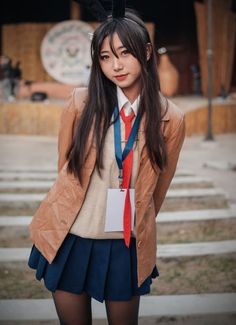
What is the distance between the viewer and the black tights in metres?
2.01

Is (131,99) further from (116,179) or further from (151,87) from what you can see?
(116,179)

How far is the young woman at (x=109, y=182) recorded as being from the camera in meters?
1.94

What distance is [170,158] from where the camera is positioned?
2.10m

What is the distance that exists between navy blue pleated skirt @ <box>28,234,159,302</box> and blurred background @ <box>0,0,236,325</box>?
91 centimetres

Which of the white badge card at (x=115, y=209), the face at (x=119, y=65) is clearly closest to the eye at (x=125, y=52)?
the face at (x=119, y=65)

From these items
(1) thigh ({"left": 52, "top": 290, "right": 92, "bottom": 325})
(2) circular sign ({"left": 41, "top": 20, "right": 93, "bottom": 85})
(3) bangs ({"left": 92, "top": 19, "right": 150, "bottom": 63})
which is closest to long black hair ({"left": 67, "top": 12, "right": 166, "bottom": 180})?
(3) bangs ({"left": 92, "top": 19, "right": 150, "bottom": 63})

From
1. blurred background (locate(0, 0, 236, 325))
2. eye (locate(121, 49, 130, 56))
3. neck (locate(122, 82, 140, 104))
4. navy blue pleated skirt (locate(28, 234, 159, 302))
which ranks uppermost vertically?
eye (locate(121, 49, 130, 56))

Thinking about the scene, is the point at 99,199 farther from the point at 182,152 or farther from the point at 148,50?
the point at 182,152

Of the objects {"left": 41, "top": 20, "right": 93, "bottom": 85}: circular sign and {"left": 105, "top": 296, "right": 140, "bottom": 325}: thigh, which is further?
{"left": 41, "top": 20, "right": 93, "bottom": 85}: circular sign

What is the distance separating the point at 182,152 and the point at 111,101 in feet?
27.9

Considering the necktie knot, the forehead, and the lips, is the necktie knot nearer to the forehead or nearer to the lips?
the lips

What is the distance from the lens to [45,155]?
977cm

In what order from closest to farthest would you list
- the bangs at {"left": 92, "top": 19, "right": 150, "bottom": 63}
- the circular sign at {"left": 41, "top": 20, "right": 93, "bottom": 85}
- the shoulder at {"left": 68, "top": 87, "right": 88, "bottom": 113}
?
the bangs at {"left": 92, "top": 19, "right": 150, "bottom": 63} < the shoulder at {"left": 68, "top": 87, "right": 88, "bottom": 113} < the circular sign at {"left": 41, "top": 20, "right": 93, "bottom": 85}

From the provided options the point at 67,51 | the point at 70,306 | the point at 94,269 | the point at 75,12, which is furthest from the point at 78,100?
the point at 75,12
